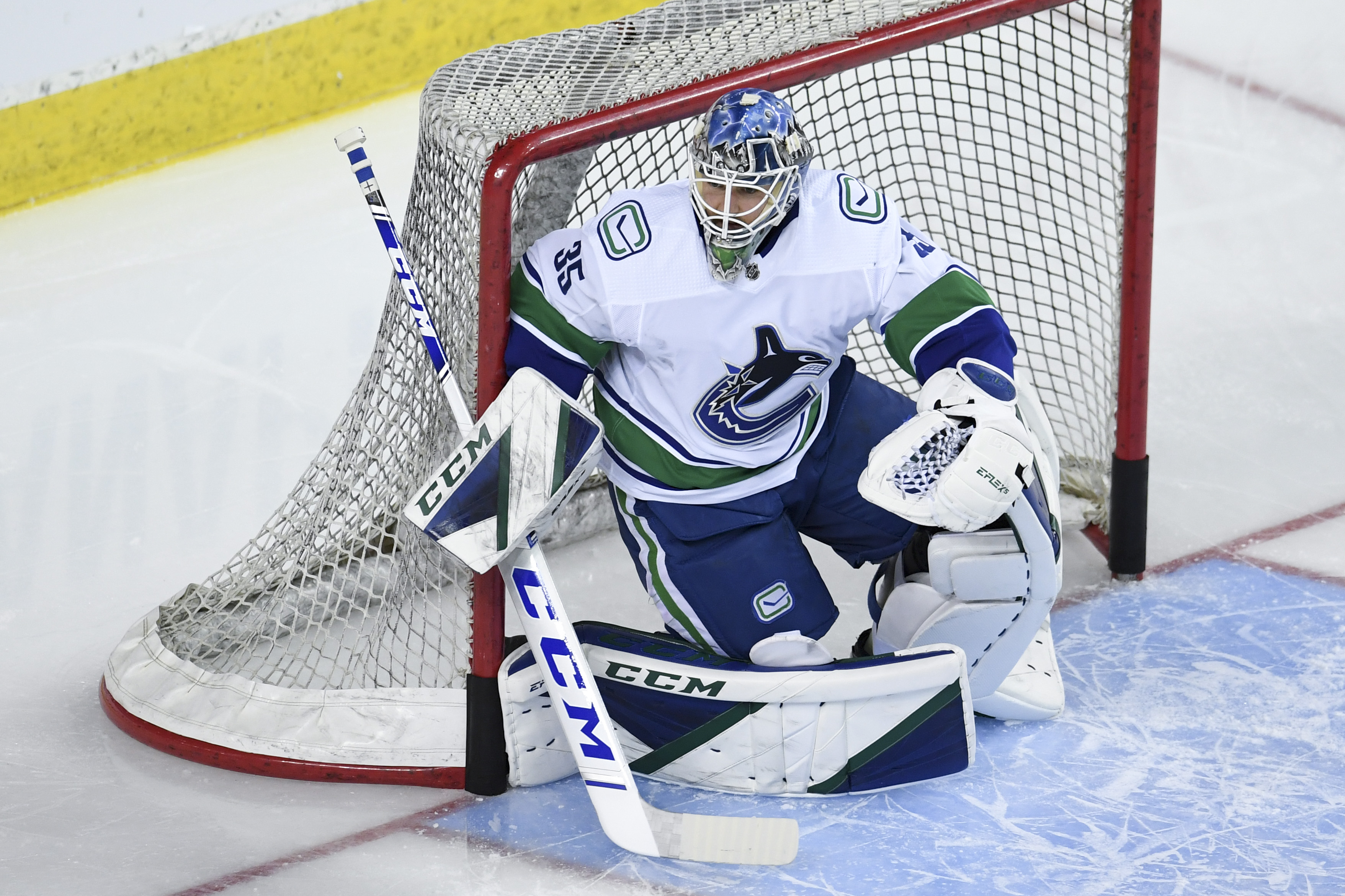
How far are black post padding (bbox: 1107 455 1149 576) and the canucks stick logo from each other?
31.0 inches

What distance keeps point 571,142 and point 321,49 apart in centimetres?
294

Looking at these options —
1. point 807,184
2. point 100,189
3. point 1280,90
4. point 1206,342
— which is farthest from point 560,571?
point 1280,90

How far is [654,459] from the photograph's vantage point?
2549 mm

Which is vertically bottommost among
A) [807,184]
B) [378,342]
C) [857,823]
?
[857,823]

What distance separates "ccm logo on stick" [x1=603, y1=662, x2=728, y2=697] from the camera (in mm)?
2508

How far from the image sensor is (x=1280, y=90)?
502 cm

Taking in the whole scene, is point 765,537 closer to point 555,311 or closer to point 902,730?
point 902,730

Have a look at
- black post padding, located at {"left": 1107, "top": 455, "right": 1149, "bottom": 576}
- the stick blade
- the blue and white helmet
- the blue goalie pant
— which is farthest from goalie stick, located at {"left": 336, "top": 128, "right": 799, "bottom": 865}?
black post padding, located at {"left": 1107, "top": 455, "right": 1149, "bottom": 576}

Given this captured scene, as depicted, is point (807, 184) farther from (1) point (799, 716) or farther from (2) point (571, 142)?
(1) point (799, 716)

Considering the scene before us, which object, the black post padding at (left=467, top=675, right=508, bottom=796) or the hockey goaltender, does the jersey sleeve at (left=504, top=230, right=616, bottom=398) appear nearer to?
the hockey goaltender

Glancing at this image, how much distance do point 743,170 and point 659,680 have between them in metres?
0.74

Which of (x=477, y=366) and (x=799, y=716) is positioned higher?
(x=477, y=366)

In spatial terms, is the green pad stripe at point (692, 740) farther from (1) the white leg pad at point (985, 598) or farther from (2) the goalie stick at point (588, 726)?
(1) the white leg pad at point (985, 598)

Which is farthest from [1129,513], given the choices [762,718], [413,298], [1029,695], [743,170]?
[413,298]
